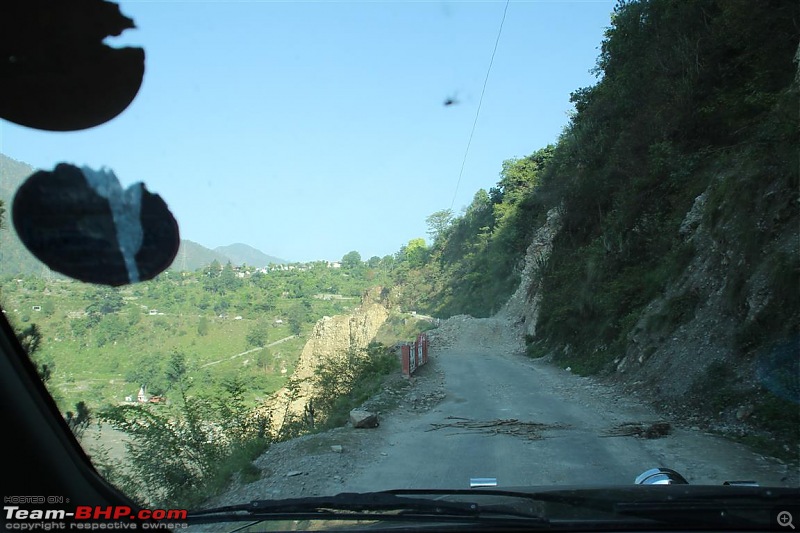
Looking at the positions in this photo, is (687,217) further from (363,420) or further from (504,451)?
(504,451)

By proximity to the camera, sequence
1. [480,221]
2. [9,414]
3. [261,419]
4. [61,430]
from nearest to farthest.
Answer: [9,414], [61,430], [261,419], [480,221]

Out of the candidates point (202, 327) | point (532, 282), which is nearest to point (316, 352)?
point (202, 327)

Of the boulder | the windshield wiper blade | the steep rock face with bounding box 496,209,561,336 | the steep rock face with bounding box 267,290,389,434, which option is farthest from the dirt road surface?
the steep rock face with bounding box 496,209,561,336

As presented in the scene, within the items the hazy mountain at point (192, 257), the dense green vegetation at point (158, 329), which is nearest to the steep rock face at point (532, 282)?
the dense green vegetation at point (158, 329)

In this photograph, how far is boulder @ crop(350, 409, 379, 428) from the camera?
1074cm

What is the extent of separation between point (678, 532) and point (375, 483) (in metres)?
4.44

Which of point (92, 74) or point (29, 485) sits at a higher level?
point (92, 74)

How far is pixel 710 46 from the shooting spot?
19812 millimetres

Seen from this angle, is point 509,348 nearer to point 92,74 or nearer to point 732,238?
point 732,238

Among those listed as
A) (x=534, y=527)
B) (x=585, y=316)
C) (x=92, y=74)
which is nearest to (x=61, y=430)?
(x=92, y=74)

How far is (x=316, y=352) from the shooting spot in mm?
23266

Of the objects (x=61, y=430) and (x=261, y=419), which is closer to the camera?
(x=61, y=430)

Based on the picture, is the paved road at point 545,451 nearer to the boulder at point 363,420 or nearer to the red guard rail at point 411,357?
the boulder at point 363,420

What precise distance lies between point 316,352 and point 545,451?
15.9 m
